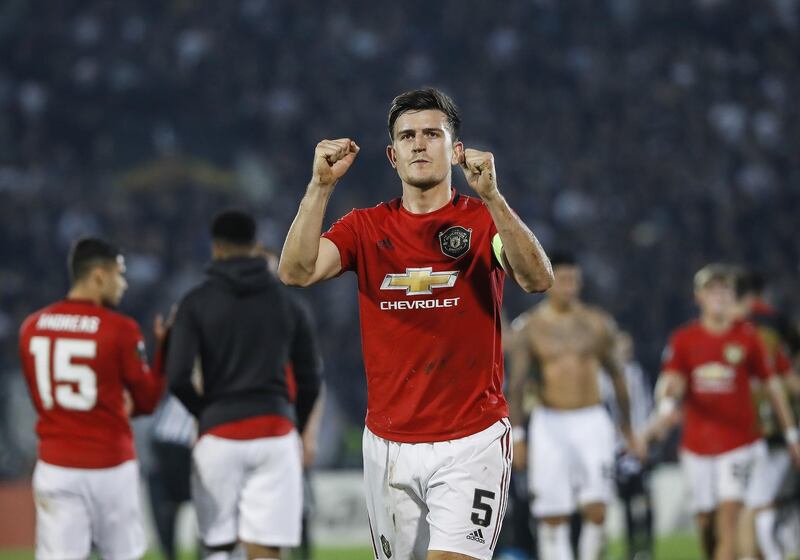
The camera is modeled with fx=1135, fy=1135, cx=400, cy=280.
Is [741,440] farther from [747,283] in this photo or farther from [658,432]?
[747,283]

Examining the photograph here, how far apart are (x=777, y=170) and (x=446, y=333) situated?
16.7 m

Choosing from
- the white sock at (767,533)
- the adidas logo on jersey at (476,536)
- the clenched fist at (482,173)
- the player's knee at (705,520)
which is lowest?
the white sock at (767,533)

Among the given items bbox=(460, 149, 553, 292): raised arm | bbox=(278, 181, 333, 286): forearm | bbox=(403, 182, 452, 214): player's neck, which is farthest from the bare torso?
bbox=(278, 181, 333, 286): forearm

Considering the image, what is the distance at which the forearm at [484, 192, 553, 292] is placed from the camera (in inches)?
157

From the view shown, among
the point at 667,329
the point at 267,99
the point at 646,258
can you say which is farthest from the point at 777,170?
the point at 267,99

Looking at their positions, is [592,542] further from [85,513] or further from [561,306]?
[85,513]

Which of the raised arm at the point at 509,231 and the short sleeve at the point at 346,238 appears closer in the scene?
the raised arm at the point at 509,231

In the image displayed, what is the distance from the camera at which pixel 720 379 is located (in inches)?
367

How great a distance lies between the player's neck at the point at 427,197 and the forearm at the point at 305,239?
0.44 metres

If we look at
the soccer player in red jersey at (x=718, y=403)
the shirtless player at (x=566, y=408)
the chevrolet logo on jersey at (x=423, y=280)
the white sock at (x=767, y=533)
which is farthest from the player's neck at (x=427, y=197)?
the white sock at (x=767, y=533)

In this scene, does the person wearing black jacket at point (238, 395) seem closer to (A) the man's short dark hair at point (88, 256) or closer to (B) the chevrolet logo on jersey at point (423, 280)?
(A) the man's short dark hair at point (88, 256)

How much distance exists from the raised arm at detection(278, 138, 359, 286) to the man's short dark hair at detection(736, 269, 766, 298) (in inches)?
245

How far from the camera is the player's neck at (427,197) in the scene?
14.6 ft

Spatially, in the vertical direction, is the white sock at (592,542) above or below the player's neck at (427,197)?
below
